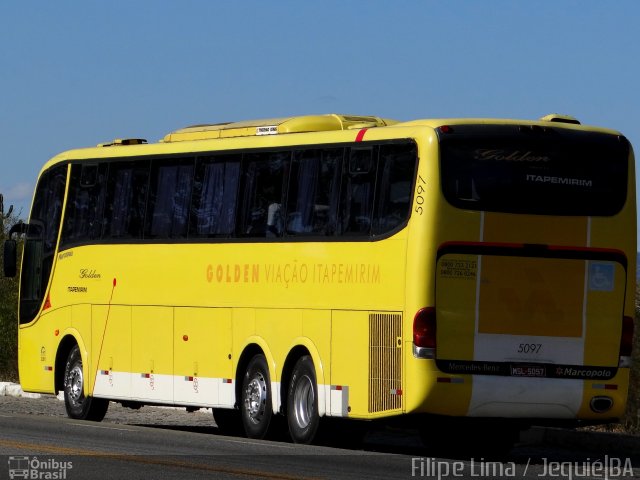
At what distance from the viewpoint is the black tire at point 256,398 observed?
20.9 m

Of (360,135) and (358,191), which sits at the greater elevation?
(360,135)

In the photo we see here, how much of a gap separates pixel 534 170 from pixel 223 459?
4.73 meters

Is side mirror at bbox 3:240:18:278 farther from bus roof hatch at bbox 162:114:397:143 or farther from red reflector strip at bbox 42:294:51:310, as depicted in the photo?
bus roof hatch at bbox 162:114:397:143

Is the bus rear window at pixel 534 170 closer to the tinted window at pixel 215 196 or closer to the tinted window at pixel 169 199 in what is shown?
the tinted window at pixel 215 196

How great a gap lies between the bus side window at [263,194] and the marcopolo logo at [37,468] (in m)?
5.76

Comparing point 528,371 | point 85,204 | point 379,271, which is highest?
point 85,204

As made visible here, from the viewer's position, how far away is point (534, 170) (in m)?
18.3

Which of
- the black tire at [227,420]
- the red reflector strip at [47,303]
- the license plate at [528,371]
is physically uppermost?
the red reflector strip at [47,303]

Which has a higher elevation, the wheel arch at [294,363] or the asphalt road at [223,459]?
the wheel arch at [294,363]

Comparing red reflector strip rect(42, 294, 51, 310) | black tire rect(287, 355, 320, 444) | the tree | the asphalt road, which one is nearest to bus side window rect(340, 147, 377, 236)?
black tire rect(287, 355, 320, 444)

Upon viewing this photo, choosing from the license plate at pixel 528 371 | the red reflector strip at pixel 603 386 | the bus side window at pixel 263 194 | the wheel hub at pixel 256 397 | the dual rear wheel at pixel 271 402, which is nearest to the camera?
the license plate at pixel 528 371

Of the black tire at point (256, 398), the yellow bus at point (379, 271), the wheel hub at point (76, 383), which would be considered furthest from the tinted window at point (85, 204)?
the black tire at point (256, 398)

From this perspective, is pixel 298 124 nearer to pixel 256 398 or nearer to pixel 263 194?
pixel 263 194

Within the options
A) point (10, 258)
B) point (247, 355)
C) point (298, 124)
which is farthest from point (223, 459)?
point (10, 258)
